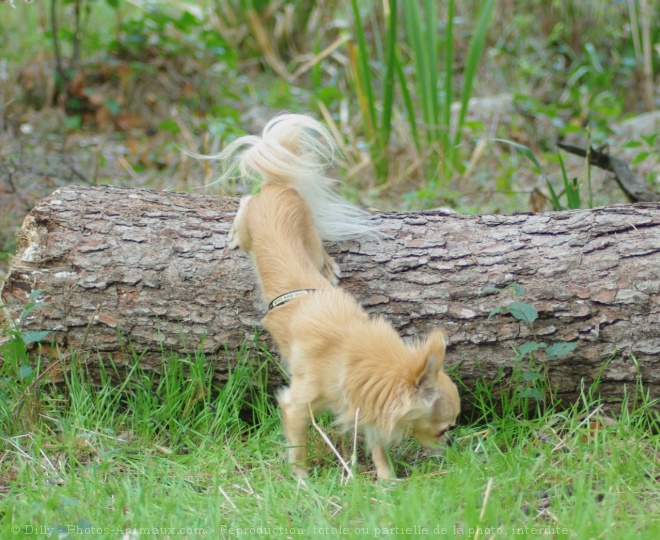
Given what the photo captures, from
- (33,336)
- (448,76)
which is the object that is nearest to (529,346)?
(33,336)

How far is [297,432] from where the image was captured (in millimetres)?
3201

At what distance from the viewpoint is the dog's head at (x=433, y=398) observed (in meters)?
2.77

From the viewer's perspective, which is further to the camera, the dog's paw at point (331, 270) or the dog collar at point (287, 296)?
the dog's paw at point (331, 270)

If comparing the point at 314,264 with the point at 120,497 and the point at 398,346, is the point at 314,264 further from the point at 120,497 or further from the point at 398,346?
the point at 120,497

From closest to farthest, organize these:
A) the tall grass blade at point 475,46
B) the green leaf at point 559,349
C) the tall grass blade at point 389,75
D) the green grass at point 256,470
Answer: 1. the green grass at point 256,470
2. the green leaf at point 559,349
3. the tall grass blade at point 389,75
4. the tall grass blade at point 475,46

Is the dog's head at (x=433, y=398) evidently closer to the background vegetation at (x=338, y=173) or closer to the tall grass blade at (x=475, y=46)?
the background vegetation at (x=338, y=173)

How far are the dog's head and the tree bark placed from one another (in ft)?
1.70

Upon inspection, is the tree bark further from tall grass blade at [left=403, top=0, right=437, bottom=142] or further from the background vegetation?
tall grass blade at [left=403, top=0, right=437, bottom=142]

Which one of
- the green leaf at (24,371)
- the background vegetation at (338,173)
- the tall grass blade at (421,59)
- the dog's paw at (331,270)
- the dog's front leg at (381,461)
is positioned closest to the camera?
the background vegetation at (338,173)

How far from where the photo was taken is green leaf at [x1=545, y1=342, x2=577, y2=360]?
10.6ft

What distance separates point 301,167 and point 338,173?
2.80 m

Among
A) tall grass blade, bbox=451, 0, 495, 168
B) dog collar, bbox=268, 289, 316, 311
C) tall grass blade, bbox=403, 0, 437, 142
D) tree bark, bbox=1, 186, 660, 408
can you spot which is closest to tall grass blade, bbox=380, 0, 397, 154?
tall grass blade, bbox=403, 0, 437, 142

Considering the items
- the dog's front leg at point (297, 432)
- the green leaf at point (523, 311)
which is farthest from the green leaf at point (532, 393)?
the dog's front leg at point (297, 432)

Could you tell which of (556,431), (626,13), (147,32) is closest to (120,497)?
(556,431)
